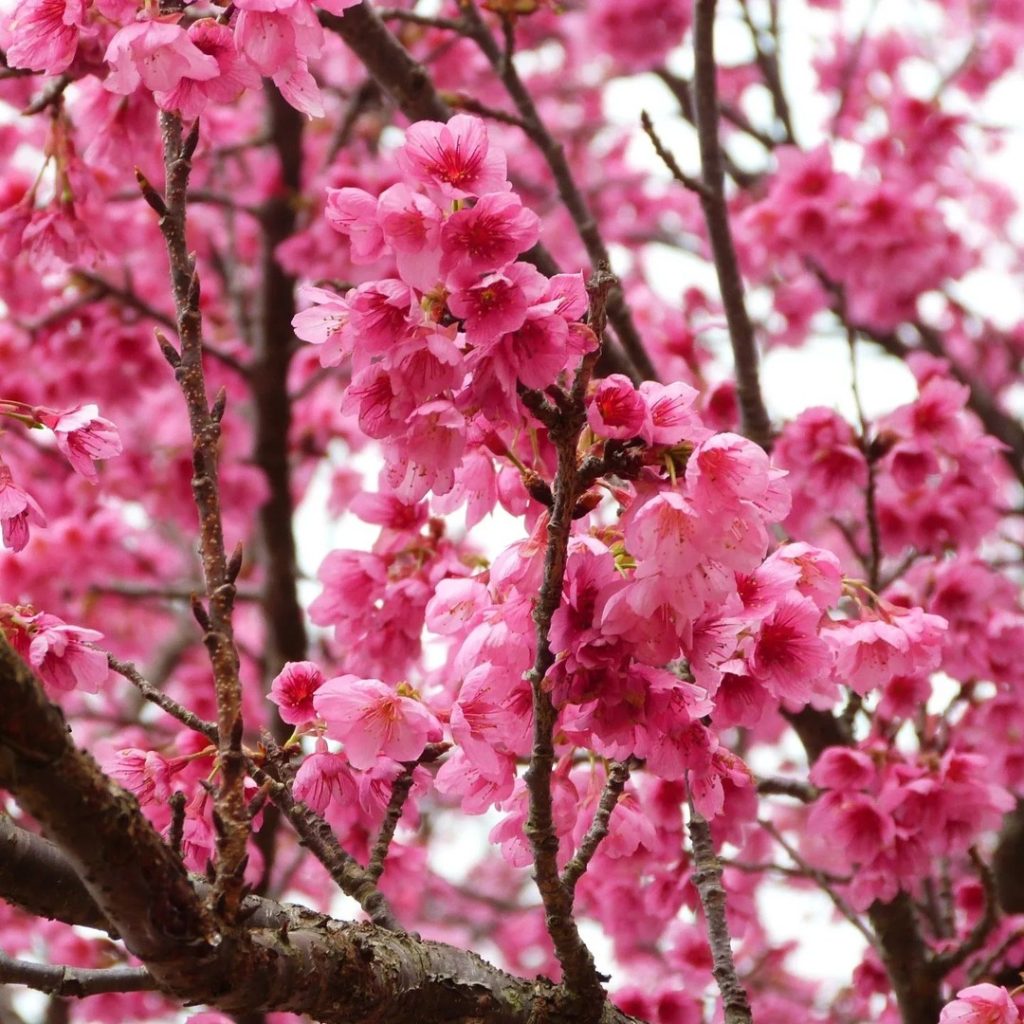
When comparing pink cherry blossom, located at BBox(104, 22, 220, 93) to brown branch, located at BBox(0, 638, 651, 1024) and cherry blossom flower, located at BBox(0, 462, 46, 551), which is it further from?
brown branch, located at BBox(0, 638, 651, 1024)

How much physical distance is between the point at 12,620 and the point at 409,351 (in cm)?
66

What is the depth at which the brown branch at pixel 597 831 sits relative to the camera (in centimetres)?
148

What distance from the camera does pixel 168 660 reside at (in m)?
5.79

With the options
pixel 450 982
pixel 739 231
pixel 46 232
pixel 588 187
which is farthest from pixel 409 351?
pixel 588 187

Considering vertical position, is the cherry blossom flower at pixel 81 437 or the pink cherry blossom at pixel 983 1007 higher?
the cherry blossom flower at pixel 81 437

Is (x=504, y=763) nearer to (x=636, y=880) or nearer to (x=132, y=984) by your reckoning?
(x=132, y=984)

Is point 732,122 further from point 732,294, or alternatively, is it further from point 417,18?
point 417,18

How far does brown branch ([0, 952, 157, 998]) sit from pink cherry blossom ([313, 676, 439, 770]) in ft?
1.23

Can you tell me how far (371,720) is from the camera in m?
1.58

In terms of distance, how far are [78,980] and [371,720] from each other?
486 millimetres

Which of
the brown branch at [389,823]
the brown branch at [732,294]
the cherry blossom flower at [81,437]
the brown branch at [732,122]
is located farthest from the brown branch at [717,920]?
the brown branch at [732,122]

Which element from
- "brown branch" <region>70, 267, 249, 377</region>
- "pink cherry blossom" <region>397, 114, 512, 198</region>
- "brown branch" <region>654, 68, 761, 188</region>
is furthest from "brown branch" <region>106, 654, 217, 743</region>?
"brown branch" <region>654, 68, 761, 188</region>

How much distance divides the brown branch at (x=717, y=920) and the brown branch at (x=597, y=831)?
6.3 inches

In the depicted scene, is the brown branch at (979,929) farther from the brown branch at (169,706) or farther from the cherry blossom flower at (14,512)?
the cherry blossom flower at (14,512)
